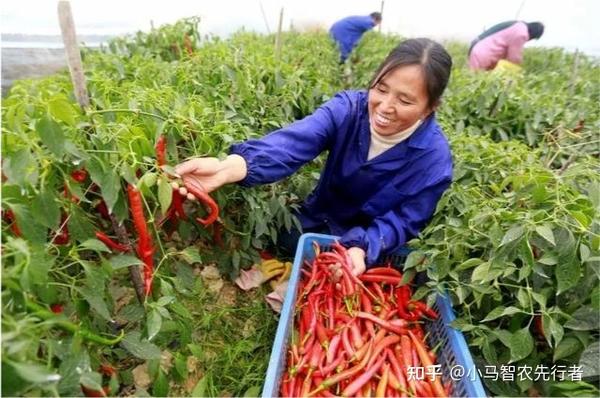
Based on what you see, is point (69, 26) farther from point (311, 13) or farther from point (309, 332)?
point (311, 13)

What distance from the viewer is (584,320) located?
1.39 m

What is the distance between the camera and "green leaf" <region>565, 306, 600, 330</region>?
1.37 meters

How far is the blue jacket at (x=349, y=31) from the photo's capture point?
7828mm

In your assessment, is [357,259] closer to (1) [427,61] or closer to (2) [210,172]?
(2) [210,172]

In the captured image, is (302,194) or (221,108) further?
(302,194)

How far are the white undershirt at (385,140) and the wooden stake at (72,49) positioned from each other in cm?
118

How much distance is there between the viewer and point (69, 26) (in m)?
1.23

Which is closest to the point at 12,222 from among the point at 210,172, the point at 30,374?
the point at 30,374

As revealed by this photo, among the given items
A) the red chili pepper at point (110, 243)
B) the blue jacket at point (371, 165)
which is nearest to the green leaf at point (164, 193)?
the red chili pepper at point (110, 243)

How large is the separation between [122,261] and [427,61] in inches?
51.9

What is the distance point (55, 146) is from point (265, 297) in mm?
1337

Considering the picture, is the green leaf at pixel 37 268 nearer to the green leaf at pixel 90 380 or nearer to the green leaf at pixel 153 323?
the green leaf at pixel 90 380

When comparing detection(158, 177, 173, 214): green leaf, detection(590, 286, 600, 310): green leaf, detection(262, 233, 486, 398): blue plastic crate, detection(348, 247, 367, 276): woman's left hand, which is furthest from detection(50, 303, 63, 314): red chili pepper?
detection(590, 286, 600, 310): green leaf

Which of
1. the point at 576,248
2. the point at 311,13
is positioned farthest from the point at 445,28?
the point at 576,248
